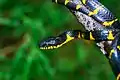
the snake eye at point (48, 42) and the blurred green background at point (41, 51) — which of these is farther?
the blurred green background at point (41, 51)

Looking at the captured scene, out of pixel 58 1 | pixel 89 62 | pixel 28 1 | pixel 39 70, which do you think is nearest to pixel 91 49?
pixel 89 62

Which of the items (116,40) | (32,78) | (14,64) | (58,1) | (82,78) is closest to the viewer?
(116,40)

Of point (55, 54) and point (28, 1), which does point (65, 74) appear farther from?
point (28, 1)

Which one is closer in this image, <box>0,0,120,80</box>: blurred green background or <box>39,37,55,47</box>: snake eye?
<box>39,37,55,47</box>: snake eye

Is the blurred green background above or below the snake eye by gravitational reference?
below

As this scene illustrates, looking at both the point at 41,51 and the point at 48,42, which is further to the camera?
the point at 41,51

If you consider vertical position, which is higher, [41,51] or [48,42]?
[48,42]

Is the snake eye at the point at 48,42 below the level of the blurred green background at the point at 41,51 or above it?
above

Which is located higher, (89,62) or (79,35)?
(79,35)
